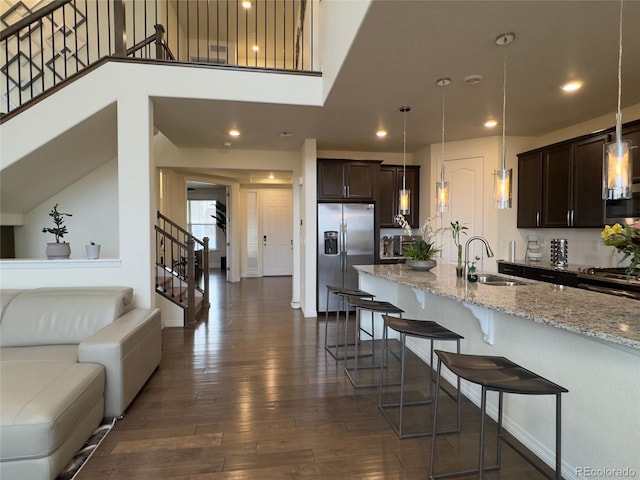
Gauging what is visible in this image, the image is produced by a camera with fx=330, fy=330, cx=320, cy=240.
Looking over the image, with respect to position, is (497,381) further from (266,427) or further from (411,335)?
(266,427)

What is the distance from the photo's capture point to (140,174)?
10.4 feet

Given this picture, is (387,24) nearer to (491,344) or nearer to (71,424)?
(491,344)

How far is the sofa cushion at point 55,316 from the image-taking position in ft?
8.32

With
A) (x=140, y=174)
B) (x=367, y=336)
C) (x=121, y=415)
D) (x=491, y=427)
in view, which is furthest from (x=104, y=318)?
(x=491, y=427)

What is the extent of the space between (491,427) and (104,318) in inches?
117

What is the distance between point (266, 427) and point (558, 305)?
1.92 metres

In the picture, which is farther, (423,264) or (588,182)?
(588,182)

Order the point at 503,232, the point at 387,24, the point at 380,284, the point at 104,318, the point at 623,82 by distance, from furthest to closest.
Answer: the point at 503,232 < the point at 380,284 < the point at 623,82 < the point at 104,318 < the point at 387,24

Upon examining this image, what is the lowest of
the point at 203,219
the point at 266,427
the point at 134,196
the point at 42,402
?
the point at 266,427

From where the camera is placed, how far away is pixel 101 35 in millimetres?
5074

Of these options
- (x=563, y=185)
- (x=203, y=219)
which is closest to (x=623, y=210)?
(x=563, y=185)

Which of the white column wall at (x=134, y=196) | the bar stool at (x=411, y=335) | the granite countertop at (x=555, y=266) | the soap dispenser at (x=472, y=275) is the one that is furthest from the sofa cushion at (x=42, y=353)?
the granite countertop at (x=555, y=266)

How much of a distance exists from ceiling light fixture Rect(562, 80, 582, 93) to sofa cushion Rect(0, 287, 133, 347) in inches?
173

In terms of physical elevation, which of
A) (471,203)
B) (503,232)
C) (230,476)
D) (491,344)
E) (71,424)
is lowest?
(230,476)
